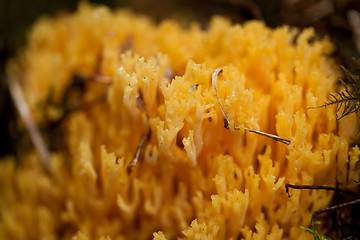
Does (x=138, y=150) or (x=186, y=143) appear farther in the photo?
(x=138, y=150)

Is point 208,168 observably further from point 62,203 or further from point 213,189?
point 62,203

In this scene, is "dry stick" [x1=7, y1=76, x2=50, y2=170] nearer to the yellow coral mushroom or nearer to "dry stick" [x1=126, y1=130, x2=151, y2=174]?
the yellow coral mushroom

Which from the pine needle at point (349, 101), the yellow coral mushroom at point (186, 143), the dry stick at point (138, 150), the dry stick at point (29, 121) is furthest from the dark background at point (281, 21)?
the dry stick at point (138, 150)

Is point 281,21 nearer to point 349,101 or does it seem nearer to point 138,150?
point 349,101

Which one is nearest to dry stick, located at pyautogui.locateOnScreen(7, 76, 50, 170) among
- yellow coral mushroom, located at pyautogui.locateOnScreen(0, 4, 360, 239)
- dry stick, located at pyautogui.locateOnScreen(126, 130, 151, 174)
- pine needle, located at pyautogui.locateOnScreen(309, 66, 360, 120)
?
yellow coral mushroom, located at pyautogui.locateOnScreen(0, 4, 360, 239)

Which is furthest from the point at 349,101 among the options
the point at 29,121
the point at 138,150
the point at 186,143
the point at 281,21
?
the point at 29,121
